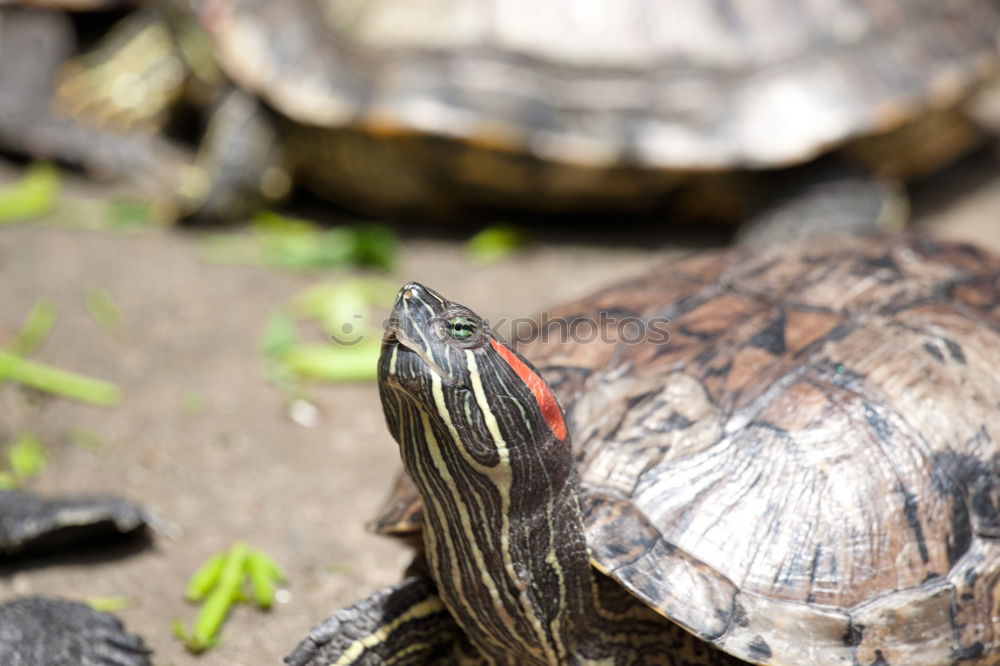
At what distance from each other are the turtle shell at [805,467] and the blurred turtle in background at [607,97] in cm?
213

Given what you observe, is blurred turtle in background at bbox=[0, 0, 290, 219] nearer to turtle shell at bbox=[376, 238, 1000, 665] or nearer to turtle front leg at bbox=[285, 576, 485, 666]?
turtle shell at bbox=[376, 238, 1000, 665]

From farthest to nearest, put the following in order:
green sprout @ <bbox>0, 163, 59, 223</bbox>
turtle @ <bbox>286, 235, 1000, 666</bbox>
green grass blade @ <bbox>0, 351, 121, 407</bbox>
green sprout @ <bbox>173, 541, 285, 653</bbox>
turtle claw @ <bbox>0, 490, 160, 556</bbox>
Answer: green sprout @ <bbox>0, 163, 59, 223</bbox>, green grass blade @ <bbox>0, 351, 121, 407</bbox>, turtle claw @ <bbox>0, 490, 160, 556</bbox>, green sprout @ <bbox>173, 541, 285, 653</bbox>, turtle @ <bbox>286, 235, 1000, 666</bbox>

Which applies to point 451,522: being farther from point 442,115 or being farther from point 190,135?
point 190,135

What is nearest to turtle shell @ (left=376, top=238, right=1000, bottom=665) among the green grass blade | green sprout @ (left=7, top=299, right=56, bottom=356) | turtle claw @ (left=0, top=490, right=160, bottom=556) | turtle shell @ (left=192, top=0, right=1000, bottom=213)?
turtle claw @ (left=0, top=490, right=160, bottom=556)

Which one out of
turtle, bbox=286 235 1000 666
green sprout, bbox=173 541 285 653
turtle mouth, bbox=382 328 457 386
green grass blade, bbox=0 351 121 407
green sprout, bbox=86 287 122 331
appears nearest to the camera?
turtle mouth, bbox=382 328 457 386

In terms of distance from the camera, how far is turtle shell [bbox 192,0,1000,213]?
179 inches

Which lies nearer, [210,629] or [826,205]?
[210,629]

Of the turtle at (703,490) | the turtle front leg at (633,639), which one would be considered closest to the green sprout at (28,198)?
the turtle at (703,490)

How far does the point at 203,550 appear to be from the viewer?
122 inches

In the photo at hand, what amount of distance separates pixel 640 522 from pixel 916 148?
Answer: 363 centimetres

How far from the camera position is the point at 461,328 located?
1.96 m

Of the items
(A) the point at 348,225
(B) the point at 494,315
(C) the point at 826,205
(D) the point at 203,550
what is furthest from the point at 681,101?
(D) the point at 203,550

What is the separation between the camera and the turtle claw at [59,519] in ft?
9.27

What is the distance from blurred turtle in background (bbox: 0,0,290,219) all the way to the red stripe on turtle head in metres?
3.51
